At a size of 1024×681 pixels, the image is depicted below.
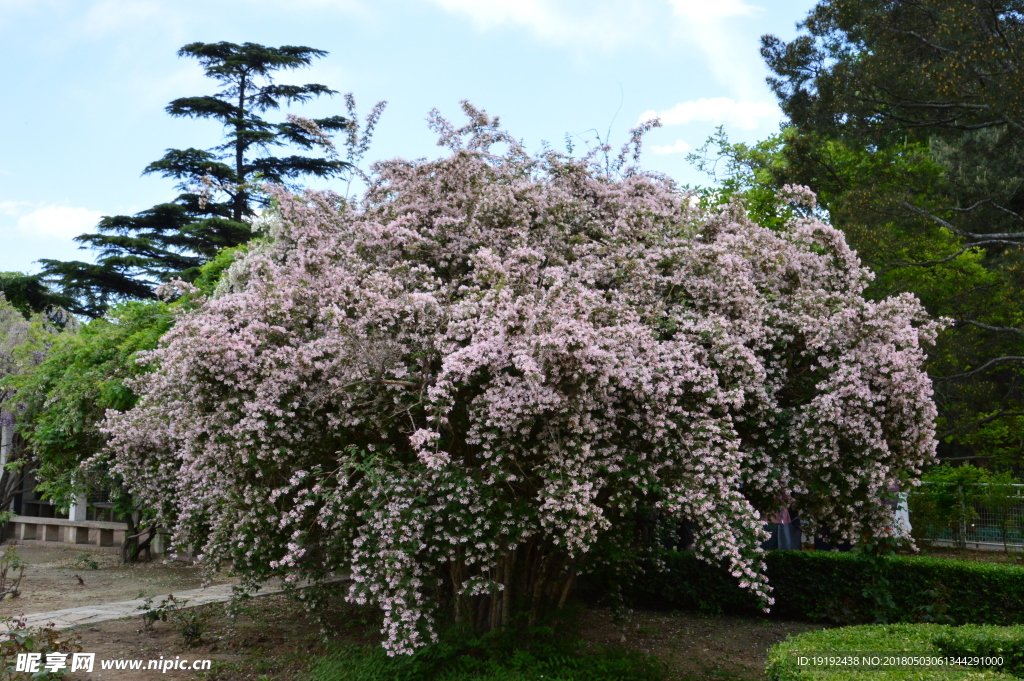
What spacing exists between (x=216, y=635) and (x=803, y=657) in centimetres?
642

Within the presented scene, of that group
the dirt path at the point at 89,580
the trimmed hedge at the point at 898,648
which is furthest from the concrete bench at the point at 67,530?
the trimmed hedge at the point at 898,648

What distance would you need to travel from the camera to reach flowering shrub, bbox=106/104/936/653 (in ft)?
19.4

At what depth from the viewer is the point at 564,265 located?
7.43m

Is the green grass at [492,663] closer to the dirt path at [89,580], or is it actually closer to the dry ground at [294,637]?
the dry ground at [294,637]

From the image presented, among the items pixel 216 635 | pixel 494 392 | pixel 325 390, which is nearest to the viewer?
pixel 494 392

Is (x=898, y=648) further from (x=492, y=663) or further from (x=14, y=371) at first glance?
(x=14, y=371)

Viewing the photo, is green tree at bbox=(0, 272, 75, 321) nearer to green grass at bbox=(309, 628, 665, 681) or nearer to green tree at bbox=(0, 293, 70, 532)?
green tree at bbox=(0, 293, 70, 532)

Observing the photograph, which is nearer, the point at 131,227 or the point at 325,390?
the point at 325,390

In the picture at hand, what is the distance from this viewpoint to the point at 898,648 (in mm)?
6234

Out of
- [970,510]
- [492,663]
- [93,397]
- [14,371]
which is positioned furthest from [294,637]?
[14,371]

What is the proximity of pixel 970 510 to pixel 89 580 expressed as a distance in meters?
17.3

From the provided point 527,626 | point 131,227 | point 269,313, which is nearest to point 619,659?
point 527,626

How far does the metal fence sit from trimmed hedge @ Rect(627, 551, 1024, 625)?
21.9ft

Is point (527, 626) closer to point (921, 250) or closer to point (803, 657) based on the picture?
point (803, 657)
